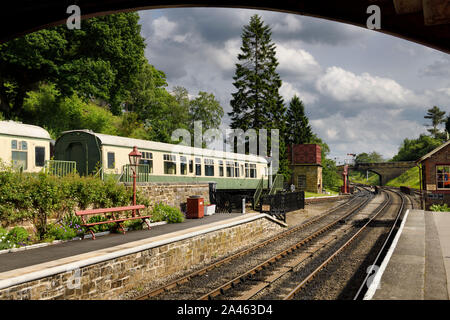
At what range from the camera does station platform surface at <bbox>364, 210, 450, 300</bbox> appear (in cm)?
632

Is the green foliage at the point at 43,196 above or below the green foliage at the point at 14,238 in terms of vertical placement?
above

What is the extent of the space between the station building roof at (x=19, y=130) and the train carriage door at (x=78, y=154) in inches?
64.1

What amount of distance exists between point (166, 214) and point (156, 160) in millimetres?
4240

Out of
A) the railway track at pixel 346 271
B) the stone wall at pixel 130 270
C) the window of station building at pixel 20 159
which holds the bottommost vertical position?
the railway track at pixel 346 271

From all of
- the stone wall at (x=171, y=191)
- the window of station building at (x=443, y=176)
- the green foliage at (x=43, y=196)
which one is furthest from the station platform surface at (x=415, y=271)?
the window of station building at (x=443, y=176)

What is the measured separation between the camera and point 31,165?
1471 centimetres

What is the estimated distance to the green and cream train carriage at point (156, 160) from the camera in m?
16.5

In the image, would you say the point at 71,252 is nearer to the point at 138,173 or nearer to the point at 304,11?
the point at 138,173

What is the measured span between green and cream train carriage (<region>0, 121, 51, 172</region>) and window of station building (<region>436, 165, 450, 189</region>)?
31178mm

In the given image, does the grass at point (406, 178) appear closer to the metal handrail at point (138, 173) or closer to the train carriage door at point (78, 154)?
the metal handrail at point (138, 173)

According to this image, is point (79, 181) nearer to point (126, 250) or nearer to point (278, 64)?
point (126, 250)

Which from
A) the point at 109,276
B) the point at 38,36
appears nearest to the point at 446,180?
the point at 109,276

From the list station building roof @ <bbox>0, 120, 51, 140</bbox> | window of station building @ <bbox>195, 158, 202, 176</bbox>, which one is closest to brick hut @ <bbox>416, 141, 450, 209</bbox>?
window of station building @ <bbox>195, 158, 202, 176</bbox>

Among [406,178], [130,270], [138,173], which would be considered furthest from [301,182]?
[130,270]
